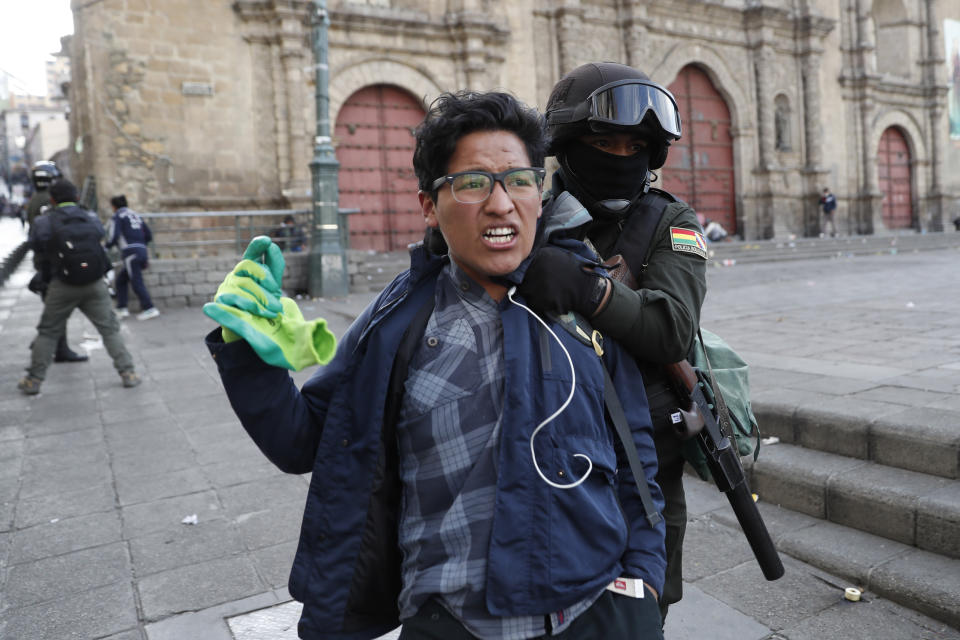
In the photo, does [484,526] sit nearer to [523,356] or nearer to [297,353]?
[523,356]

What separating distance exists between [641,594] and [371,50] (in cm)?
1639

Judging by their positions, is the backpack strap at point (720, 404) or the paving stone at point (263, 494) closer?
the backpack strap at point (720, 404)

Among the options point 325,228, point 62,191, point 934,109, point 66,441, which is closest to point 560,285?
point 66,441

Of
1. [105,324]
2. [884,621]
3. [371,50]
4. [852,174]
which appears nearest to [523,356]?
[884,621]

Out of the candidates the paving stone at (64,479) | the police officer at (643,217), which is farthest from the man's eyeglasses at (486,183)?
the paving stone at (64,479)

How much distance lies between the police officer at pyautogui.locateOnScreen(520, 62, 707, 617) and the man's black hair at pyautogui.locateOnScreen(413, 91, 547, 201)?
0.93 ft

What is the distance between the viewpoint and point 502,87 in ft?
40.5

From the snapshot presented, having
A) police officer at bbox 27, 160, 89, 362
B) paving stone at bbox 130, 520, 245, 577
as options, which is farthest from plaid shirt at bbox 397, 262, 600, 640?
police officer at bbox 27, 160, 89, 362

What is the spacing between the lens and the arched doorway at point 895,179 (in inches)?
1034

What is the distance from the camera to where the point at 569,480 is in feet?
4.57

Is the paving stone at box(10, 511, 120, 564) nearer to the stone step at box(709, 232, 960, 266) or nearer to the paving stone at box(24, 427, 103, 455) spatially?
the paving stone at box(24, 427, 103, 455)

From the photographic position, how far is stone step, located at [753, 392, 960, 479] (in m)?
3.33

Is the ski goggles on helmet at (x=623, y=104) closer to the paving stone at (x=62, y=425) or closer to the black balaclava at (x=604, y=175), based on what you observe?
the black balaclava at (x=604, y=175)

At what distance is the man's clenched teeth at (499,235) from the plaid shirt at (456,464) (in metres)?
0.12
